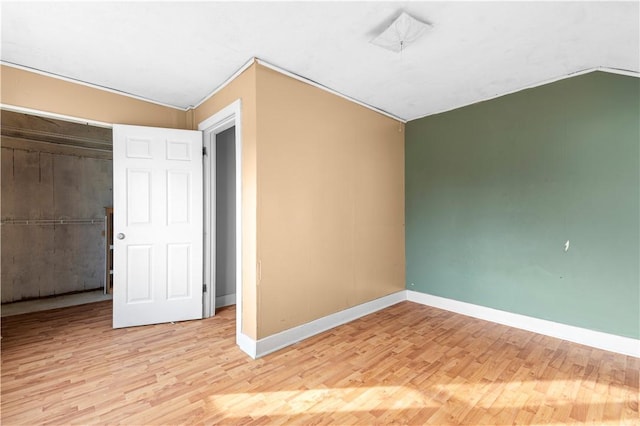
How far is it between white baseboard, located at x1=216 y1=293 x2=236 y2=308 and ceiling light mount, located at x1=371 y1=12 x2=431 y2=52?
3.46 m

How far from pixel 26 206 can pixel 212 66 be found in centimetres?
368

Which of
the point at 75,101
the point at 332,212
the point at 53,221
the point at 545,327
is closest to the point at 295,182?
the point at 332,212

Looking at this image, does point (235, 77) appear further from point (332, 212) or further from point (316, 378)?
point (316, 378)

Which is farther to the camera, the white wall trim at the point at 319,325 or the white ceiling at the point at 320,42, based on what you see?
the white wall trim at the point at 319,325

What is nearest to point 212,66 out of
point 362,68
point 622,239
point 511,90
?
point 362,68

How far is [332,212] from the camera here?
318 centimetres

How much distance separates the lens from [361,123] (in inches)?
139

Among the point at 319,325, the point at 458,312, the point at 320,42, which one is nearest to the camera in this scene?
the point at 320,42

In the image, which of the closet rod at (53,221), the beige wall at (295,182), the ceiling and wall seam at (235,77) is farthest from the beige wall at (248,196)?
the closet rod at (53,221)

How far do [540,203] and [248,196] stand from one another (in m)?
2.99

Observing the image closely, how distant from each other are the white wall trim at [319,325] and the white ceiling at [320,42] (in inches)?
97.1

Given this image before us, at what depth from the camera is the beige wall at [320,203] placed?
2617mm

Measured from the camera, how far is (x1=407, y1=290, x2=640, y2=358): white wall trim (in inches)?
101

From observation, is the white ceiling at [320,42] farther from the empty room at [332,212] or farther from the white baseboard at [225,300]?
the white baseboard at [225,300]
